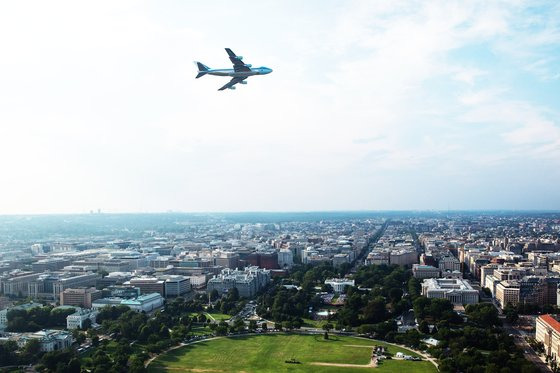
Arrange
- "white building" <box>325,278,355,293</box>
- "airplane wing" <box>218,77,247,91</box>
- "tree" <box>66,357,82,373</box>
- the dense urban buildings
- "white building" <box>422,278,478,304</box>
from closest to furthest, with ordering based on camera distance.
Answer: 1. "airplane wing" <box>218,77,247,91</box>
2. "tree" <box>66,357,82,373</box>
3. the dense urban buildings
4. "white building" <box>422,278,478,304</box>
5. "white building" <box>325,278,355,293</box>

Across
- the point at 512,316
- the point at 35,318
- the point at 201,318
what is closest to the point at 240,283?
the point at 201,318

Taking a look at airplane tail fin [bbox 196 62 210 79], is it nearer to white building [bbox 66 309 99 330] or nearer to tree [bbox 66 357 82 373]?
tree [bbox 66 357 82 373]

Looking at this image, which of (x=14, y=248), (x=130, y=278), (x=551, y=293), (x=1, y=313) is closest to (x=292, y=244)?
(x=130, y=278)

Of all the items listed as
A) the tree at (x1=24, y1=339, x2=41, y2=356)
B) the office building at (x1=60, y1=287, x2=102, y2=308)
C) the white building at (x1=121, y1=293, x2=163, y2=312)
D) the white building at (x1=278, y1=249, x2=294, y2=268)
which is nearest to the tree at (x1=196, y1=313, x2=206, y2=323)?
the white building at (x1=121, y1=293, x2=163, y2=312)

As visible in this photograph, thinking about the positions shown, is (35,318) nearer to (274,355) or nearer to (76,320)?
(76,320)

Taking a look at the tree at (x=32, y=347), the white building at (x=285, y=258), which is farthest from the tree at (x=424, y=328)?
the white building at (x=285, y=258)

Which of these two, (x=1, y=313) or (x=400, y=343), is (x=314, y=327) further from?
(x=1, y=313)
